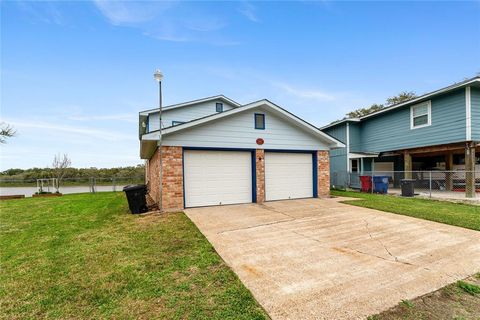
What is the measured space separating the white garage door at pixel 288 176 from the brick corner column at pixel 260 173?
313 millimetres

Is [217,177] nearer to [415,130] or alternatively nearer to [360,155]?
[360,155]

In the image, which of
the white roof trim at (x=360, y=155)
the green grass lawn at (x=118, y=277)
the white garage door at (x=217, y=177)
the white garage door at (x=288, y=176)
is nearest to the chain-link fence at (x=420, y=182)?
the white roof trim at (x=360, y=155)

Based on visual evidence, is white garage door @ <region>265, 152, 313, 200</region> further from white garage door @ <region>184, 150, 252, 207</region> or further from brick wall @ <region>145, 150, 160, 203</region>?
brick wall @ <region>145, 150, 160, 203</region>

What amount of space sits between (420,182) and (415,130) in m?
5.21

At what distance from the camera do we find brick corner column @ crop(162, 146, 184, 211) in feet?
25.9

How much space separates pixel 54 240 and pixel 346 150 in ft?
55.0

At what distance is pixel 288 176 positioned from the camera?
10.3 meters

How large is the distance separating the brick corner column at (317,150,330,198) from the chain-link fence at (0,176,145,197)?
17677 millimetres

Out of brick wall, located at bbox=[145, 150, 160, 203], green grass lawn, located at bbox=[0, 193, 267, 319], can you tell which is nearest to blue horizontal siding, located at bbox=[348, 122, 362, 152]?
brick wall, located at bbox=[145, 150, 160, 203]

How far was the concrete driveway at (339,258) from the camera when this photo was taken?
2572 mm

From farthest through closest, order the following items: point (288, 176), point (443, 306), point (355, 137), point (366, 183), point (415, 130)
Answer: point (355, 137) < point (366, 183) < point (415, 130) < point (288, 176) < point (443, 306)

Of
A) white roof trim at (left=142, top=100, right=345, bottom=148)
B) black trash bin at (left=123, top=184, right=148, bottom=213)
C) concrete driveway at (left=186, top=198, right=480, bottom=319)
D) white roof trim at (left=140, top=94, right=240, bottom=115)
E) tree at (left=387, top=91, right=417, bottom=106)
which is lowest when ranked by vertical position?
concrete driveway at (left=186, top=198, right=480, bottom=319)

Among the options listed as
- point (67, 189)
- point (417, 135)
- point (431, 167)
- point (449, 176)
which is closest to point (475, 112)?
point (417, 135)

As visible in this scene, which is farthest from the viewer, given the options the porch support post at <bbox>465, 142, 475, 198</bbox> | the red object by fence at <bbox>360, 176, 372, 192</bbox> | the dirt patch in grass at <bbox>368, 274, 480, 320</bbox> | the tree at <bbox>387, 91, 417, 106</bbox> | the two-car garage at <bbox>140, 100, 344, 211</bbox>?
the tree at <bbox>387, 91, 417, 106</bbox>
